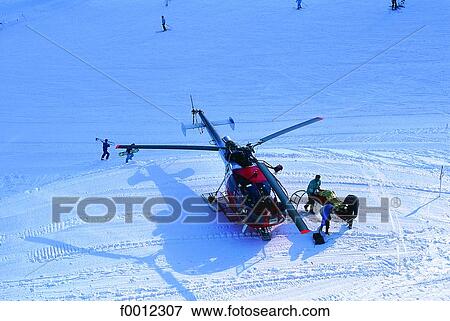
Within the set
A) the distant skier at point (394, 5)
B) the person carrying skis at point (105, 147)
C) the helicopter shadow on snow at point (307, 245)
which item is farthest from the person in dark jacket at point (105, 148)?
the distant skier at point (394, 5)

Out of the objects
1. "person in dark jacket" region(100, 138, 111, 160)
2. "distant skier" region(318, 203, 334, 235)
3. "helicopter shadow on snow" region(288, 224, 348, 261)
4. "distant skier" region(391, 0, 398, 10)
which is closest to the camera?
"helicopter shadow on snow" region(288, 224, 348, 261)

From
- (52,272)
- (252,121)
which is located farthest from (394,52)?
(52,272)

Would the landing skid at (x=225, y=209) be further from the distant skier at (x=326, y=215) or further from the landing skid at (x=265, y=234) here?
the distant skier at (x=326, y=215)

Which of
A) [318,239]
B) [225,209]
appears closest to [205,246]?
[225,209]

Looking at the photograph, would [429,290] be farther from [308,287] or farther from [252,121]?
[252,121]

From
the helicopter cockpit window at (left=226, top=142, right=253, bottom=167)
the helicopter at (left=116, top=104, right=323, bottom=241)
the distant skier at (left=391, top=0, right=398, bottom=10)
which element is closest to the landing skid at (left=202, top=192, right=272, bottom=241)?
the helicopter at (left=116, top=104, right=323, bottom=241)

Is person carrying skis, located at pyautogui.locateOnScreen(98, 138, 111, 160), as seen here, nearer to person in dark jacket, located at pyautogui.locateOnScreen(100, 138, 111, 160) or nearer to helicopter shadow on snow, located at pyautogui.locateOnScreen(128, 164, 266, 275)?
person in dark jacket, located at pyautogui.locateOnScreen(100, 138, 111, 160)
